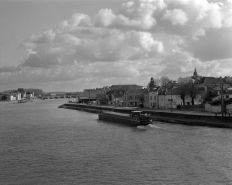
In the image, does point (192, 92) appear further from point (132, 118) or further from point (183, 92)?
point (132, 118)

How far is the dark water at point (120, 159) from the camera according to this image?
22.3 meters

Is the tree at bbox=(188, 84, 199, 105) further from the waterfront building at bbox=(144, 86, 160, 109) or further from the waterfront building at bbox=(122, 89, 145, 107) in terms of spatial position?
the waterfront building at bbox=(122, 89, 145, 107)

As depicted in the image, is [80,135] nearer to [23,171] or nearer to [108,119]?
[23,171]

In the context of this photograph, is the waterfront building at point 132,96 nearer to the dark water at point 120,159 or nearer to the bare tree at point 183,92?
the bare tree at point 183,92

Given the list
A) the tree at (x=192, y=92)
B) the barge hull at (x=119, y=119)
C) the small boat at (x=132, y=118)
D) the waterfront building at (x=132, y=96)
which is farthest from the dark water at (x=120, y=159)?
the waterfront building at (x=132, y=96)

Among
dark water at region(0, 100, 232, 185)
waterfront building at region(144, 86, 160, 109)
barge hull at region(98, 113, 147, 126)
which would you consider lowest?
dark water at region(0, 100, 232, 185)

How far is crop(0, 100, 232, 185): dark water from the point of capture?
22.3 metres

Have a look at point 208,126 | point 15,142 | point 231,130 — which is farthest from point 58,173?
point 208,126

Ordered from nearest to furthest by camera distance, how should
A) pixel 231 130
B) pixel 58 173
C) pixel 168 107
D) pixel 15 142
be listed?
pixel 58 173, pixel 15 142, pixel 231 130, pixel 168 107

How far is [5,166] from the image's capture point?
86.3 feet

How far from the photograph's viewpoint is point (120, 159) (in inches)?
1090

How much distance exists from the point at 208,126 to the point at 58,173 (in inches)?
1102

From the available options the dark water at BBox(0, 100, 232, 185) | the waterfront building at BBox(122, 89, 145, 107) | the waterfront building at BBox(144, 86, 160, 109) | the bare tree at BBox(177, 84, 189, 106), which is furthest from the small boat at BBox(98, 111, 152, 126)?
the waterfront building at BBox(122, 89, 145, 107)

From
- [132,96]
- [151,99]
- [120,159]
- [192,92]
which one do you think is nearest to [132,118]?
[192,92]
